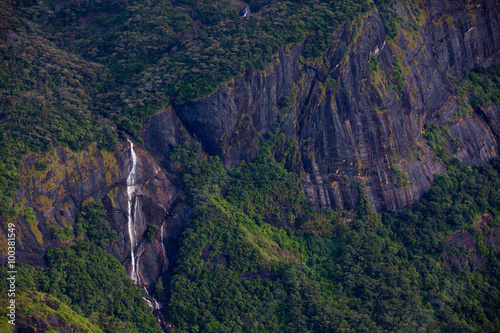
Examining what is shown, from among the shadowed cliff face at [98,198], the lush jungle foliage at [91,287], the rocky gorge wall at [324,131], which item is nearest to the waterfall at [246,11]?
the rocky gorge wall at [324,131]

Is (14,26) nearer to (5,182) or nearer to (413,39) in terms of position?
(5,182)

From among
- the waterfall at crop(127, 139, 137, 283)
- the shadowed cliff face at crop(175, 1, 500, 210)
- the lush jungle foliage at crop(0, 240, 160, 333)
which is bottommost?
the lush jungle foliage at crop(0, 240, 160, 333)

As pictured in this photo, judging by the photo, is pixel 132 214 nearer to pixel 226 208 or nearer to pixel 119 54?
pixel 226 208

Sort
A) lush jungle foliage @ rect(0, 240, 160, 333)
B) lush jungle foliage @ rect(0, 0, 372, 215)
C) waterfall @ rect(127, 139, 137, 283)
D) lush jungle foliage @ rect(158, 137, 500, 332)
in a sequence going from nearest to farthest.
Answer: lush jungle foliage @ rect(0, 240, 160, 333) → lush jungle foliage @ rect(158, 137, 500, 332) → lush jungle foliage @ rect(0, 0, 372, 215) → waterfall @ rect(127, 139, 137, 283)

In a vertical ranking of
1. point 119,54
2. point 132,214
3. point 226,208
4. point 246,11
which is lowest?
point 132,214

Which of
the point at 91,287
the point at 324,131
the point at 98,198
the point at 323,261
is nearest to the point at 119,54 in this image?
the point at 98,198

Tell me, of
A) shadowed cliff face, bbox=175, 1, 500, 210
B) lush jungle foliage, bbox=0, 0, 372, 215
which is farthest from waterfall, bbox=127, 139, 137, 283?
shadowed cliff face, bbox=175, 1, 500, 210

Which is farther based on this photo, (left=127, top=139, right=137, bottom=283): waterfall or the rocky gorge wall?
(left=127, top=139, right=137, bottom=283): waterfall

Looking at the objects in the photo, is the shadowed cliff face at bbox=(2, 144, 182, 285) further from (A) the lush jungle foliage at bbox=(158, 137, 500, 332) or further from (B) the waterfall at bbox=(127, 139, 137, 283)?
(A) the lush jungle foliage at bbox=(158, 137, 500, 332)

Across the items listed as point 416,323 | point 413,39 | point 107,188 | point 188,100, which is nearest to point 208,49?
point 188,100
